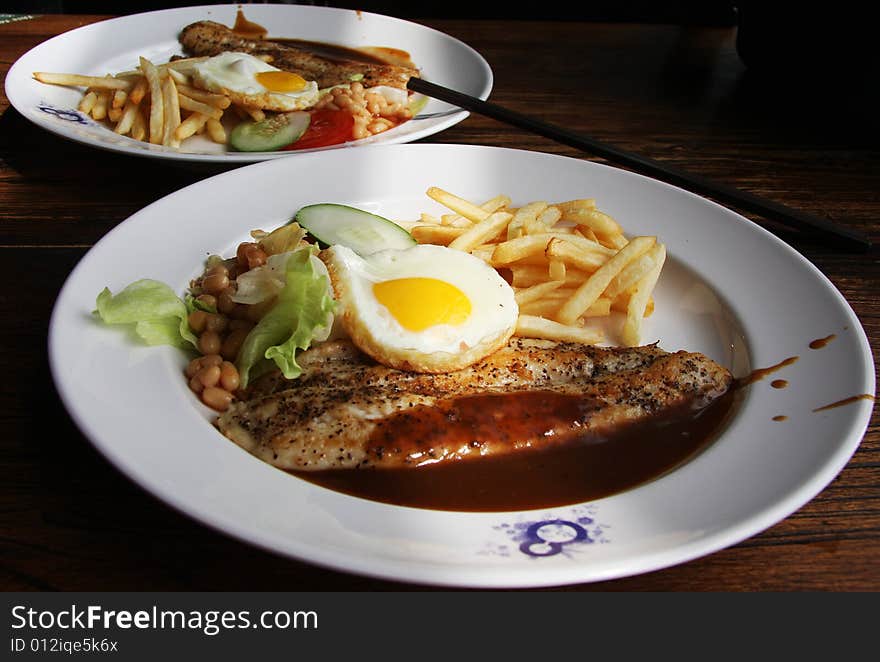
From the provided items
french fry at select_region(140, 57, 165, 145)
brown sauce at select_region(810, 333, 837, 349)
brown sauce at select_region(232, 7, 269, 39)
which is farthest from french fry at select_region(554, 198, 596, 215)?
brown sauce at select_region(232, 7, 269, 39)

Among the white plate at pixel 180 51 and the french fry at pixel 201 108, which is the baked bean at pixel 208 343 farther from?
the french fry at pixel 201 108

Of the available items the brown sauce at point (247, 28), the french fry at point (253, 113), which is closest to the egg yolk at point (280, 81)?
the french fry at point (253, 113)

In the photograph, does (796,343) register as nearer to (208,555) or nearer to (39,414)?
(208,555)

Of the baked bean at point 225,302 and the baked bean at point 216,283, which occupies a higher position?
the baked bean at point 216,283

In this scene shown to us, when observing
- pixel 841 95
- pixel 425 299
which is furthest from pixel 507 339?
pixel 841 95

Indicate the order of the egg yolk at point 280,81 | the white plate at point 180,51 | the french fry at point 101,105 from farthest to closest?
the egg yolk at point 280,81 < the french fry at point 101,105 < the white plate at point 180,51

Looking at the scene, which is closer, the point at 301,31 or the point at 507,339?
the point at 507,339

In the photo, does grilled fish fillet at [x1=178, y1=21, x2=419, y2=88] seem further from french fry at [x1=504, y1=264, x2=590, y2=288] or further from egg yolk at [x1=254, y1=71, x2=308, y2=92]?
french fry at [x1=504, y1=264, x2=590, y2=288]
